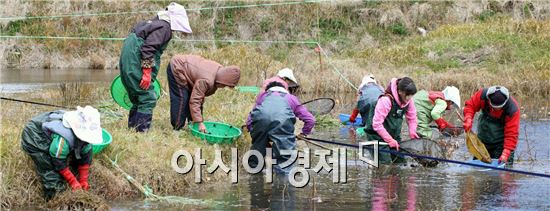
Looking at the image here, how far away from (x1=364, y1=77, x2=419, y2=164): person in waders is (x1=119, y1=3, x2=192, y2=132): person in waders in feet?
8.28

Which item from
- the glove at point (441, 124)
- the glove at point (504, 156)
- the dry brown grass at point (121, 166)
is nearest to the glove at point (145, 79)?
the dry brown grass at point (121, 166)

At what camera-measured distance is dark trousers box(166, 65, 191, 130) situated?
31.3ft

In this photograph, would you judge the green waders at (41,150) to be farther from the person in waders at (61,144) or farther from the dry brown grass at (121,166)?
the dry brown grass at (121,166)

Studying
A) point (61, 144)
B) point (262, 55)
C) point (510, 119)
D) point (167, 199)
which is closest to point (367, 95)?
point (510, 119)

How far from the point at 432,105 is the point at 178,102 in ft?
12.4

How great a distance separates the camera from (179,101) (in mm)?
9508

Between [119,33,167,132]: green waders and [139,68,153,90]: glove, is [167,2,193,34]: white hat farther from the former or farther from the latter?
[139,68,153,90]: glove

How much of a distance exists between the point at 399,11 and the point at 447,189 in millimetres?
21480

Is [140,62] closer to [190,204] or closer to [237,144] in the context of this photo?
[237,144]

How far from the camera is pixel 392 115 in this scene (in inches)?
369

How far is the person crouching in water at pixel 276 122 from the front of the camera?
8.48 meters

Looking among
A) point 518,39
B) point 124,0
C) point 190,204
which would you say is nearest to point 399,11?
point 518,39

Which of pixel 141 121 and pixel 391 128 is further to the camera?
pixel 391 128

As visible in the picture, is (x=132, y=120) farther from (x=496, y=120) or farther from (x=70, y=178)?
(x=496, y=120)
